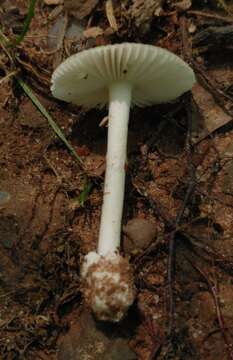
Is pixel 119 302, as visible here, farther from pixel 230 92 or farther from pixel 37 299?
pixel 230 92

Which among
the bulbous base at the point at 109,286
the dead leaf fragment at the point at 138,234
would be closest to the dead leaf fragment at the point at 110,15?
the dead leaf fragment at the point at 138,234

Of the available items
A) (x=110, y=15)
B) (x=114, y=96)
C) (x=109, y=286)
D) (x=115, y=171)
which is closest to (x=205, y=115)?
(x=114, y=96)

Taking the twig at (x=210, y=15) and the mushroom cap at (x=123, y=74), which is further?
the twig at (x=210, y=15)

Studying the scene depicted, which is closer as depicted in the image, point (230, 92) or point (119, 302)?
point (119, 302)

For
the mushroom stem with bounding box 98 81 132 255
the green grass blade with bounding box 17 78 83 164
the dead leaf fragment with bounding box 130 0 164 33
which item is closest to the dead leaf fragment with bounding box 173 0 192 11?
the dead leaf fragment with bounding box 130 0 164 33

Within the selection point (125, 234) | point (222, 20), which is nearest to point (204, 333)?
point (125, 234)

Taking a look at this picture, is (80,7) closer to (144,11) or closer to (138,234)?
(144,11)

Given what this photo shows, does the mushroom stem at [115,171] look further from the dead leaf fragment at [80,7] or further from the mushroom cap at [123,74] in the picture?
the dead leaf fragment at [80,7]
